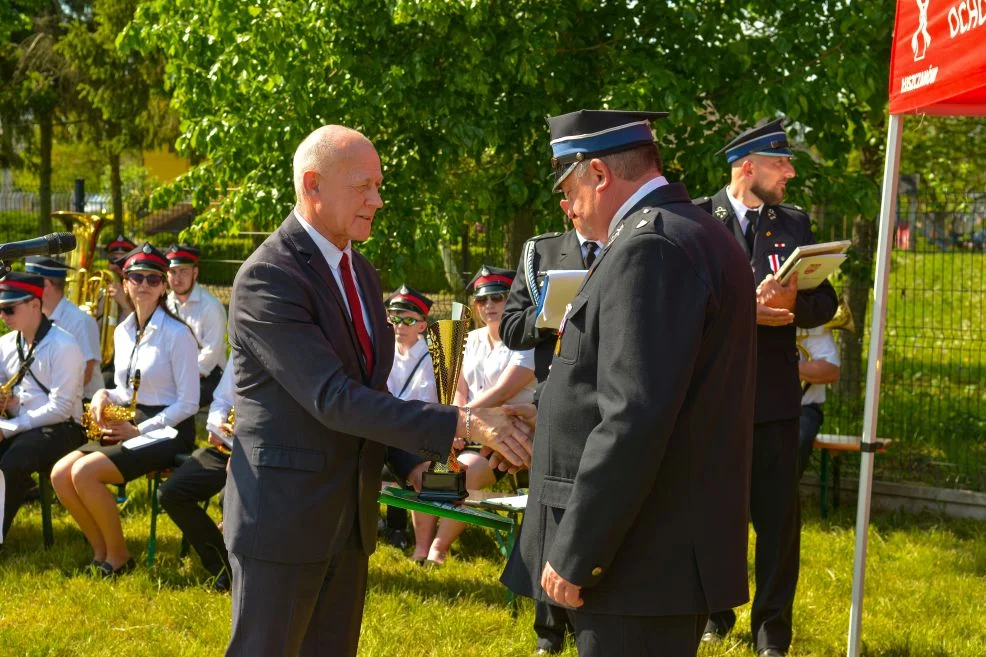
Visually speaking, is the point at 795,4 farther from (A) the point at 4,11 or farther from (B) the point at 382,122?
(A) the point at 4,11

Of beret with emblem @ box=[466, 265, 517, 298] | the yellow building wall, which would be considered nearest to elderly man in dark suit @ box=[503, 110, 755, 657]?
beret with emblem @ box=[466, 265, 517, 298]

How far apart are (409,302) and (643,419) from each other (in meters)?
4.77

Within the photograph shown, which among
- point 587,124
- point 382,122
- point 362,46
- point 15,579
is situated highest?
point 362,46

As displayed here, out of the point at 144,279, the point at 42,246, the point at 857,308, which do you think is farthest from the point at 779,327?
the point at 857,308

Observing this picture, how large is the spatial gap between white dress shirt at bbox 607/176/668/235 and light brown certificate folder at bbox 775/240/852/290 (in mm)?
1883

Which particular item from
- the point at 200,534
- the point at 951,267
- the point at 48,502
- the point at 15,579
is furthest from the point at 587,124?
A: the point at 951,267

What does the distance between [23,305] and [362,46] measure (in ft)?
10.7

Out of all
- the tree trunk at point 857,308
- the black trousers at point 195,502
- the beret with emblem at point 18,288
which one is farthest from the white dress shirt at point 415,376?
the tree trunk at point 857,308

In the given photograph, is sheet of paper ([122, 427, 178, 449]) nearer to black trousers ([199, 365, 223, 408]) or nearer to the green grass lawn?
the green grass lawn

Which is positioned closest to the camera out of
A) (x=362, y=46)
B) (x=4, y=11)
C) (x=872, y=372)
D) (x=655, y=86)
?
(x=872, y=372)

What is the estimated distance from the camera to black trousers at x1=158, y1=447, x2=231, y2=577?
21.2 ft

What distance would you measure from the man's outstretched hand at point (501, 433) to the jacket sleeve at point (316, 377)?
0.07 meters

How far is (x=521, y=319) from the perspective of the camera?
500cm

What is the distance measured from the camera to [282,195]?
8.82m
